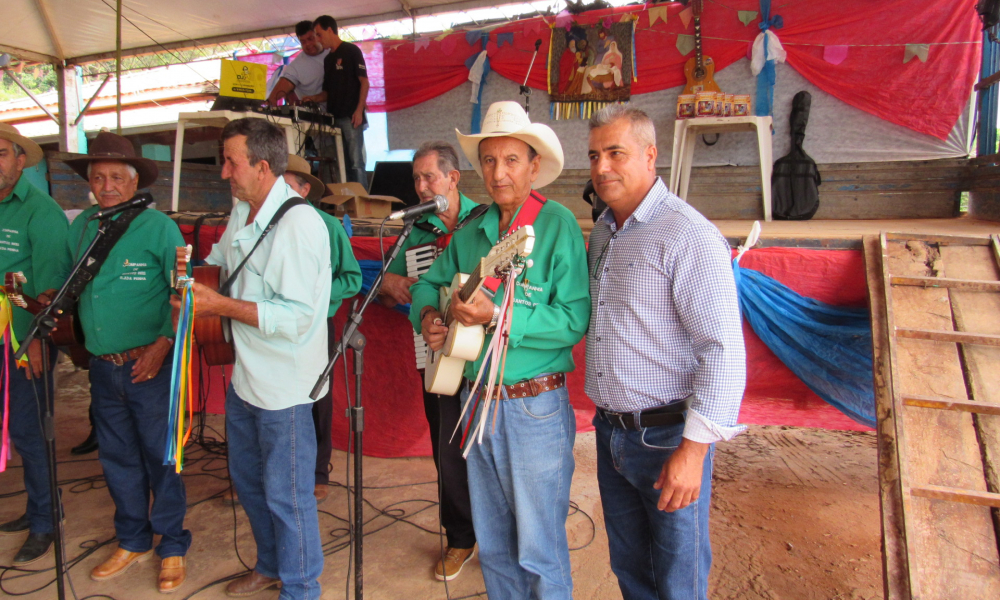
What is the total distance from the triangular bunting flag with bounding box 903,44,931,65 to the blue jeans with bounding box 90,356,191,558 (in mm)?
6201

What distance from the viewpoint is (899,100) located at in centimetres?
518

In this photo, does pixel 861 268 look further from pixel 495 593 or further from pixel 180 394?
pixel 180 394

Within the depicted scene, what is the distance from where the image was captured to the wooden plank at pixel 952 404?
217cm

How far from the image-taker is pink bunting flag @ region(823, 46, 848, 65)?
5.30 meters

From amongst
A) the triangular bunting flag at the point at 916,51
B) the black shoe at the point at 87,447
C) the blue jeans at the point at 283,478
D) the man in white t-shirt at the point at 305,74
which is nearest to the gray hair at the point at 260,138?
the blue jeans at the point at 283,478

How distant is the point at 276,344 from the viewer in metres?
2.31

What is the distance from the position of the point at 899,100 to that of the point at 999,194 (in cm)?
134

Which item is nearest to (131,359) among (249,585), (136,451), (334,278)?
(136,451)

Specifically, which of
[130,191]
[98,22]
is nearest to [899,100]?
[130,191]

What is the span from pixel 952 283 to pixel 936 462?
0.89 metres

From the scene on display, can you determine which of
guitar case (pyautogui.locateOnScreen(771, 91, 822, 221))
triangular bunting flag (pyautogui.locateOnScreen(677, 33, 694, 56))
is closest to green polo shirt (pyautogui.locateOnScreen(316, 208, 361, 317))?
guitar case (pyautogui.locateOnScreen(771, 91, 822, 221))

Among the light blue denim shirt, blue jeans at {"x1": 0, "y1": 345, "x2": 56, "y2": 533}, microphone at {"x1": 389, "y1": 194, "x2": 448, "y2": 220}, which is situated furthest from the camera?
blue jeans at {"x1": 0, "y1": 345, "x2": 56, "y2": 533}

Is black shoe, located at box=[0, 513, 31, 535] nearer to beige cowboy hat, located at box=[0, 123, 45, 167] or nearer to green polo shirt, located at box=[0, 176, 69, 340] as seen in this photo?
green polo shirt, located at box=[0, 176, 69, 340]

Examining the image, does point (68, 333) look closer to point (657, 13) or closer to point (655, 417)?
point (655, 417)
